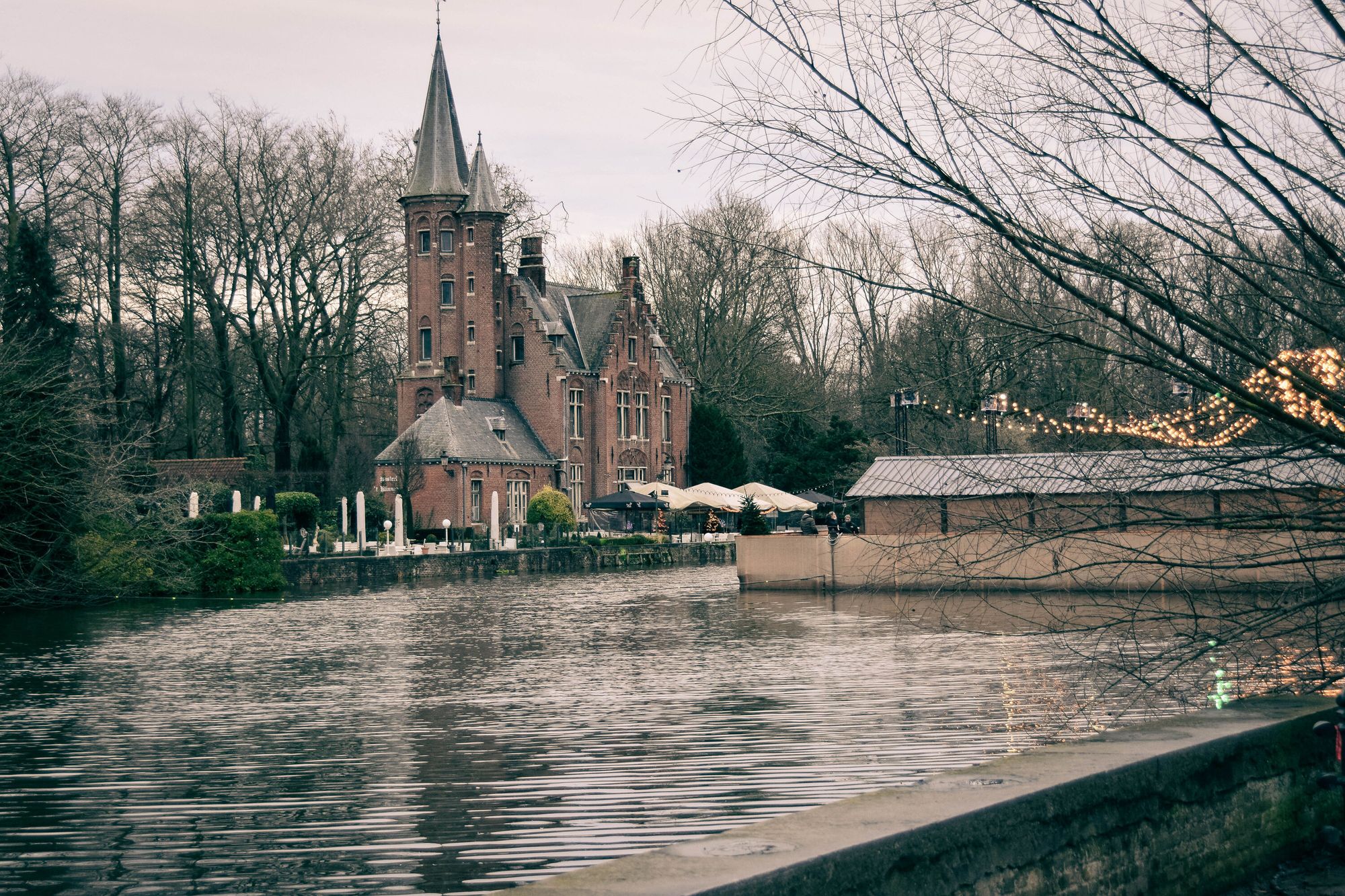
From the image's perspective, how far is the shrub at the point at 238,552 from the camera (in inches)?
1347

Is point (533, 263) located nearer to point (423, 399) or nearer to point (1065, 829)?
point (423, 399)

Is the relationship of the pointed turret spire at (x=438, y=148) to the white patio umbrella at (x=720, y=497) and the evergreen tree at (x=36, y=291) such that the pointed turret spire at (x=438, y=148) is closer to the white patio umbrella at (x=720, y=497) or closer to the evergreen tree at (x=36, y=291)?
the white patio umbrella at (x=720, y=497)

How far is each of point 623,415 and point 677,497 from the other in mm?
11923

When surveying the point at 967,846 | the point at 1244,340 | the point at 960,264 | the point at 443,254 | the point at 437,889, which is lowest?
the point at 437,889

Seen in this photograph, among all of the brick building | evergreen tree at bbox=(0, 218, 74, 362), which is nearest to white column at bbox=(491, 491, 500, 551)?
the brick building

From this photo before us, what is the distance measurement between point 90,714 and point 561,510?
1606 inches

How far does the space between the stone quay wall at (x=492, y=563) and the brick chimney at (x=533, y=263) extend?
16256 millimetres

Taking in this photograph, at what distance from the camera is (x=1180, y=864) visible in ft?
22.4

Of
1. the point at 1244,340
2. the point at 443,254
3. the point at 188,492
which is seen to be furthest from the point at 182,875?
the point at 443,254

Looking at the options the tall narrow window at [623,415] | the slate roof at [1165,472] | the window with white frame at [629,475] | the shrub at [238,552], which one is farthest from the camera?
the tall narrow window at [623,415]

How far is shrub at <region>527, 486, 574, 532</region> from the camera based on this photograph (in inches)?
2153

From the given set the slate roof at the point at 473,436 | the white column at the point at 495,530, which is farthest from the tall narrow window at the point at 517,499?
the white column at the point at 495,530

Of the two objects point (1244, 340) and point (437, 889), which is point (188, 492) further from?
point (1244, 340)

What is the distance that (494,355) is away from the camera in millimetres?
61500
